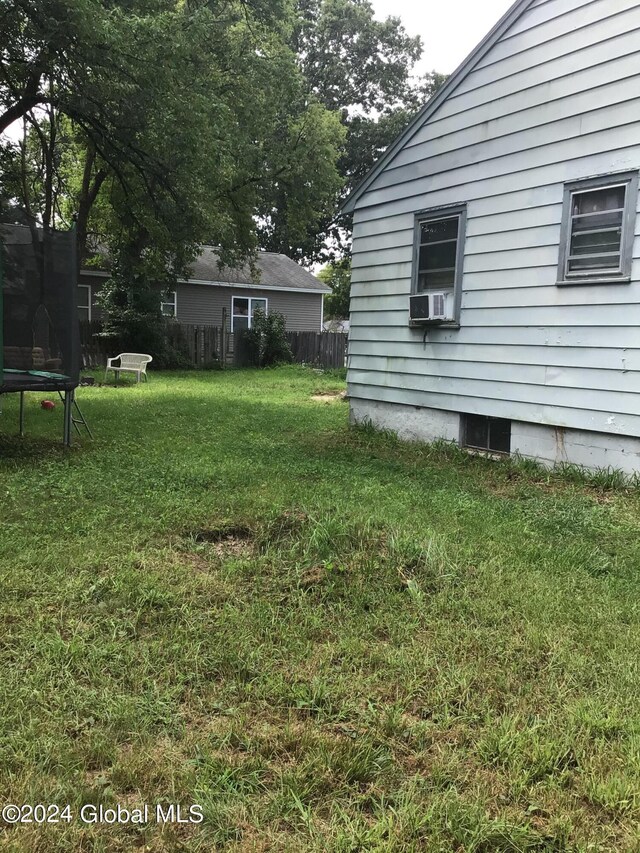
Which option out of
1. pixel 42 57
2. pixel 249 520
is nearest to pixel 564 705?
pixel 249 520

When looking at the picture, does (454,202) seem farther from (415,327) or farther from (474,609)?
(474,609)

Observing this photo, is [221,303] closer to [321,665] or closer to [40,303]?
[40,303]

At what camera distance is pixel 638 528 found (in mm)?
4188

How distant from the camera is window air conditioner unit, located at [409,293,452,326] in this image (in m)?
6.78

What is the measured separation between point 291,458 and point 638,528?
327 cm

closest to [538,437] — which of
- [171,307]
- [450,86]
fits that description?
[450,86]

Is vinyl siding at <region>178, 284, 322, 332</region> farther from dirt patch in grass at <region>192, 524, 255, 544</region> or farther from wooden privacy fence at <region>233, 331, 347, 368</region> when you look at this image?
dirt patch in grass at <region>192, 524, 255, 544</region>

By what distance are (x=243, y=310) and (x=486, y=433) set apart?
1735cm

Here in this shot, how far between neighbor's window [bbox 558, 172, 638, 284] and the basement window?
1662mm

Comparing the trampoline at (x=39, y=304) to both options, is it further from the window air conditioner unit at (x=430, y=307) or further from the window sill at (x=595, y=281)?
the window sill at (x=595, y=281)

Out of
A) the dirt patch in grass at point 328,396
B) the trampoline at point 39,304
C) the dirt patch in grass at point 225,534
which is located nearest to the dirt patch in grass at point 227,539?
the dirt patch in grass at point 225,534

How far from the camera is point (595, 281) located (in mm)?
5289

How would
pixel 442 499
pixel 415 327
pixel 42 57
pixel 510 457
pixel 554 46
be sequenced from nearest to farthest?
pixel 442 499, pixel 554 46, pixel 510 457, pixel 415 327, pixel 42 57

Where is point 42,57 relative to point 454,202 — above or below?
above
